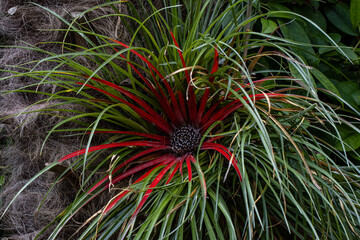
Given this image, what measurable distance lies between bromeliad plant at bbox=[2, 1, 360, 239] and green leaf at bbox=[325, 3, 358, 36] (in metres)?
0.58

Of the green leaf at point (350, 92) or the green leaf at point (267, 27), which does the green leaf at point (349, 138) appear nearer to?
the green leaf at point (350, 92)

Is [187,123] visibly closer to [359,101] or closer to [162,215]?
[162,215]

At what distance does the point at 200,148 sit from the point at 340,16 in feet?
2.93

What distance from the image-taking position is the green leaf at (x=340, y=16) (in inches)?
59.1

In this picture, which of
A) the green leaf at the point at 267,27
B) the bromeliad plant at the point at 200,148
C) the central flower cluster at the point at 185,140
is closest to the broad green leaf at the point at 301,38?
the green leaf at the point at 267,27

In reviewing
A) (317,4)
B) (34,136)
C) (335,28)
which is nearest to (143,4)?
(34,136)

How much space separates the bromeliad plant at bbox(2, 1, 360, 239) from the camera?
926 mm

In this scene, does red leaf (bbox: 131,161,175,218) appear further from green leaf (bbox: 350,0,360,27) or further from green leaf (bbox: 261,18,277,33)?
green leaf (bbox: 350,0,360,27)

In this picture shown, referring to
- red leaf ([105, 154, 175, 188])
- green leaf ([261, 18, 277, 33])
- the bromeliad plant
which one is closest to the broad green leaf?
green leaf ([261, 18, 277, 33])

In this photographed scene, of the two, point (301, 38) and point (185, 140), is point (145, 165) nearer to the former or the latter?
point (185, 140)

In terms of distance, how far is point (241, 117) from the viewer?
3.49 feet

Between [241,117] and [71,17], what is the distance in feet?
2.08

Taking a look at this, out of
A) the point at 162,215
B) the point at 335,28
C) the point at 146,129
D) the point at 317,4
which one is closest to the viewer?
the point at 162,215

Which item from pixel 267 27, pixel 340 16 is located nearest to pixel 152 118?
pixel 267 27
